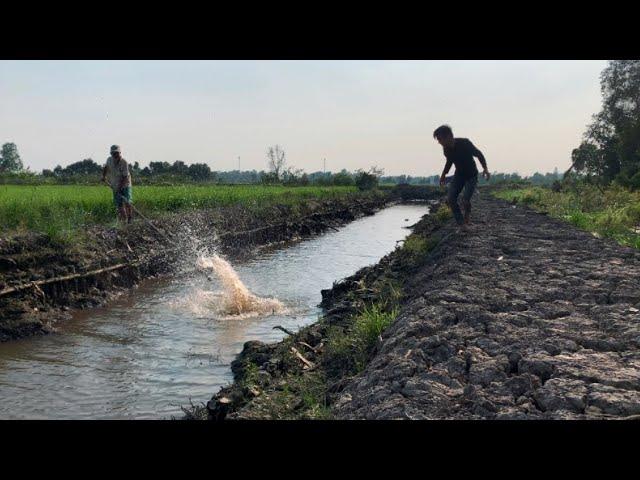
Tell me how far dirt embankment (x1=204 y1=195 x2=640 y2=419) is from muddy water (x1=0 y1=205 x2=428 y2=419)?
687 millimetres

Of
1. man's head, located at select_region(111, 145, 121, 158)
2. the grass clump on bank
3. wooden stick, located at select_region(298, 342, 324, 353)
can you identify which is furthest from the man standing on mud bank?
the grass clump on bank

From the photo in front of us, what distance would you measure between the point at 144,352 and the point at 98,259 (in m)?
4.05

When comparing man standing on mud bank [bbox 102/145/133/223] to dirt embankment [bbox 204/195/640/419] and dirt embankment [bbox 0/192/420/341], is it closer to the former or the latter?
dirt embankment [bbox 0/192/420/341]

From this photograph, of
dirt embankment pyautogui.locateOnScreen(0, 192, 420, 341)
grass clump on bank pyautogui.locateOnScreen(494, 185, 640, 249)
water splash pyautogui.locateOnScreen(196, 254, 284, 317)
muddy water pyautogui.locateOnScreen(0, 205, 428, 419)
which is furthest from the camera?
grass clump on bank pyautogui.locateOnScreen(494, 185, 640, 249)

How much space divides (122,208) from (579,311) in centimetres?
1044

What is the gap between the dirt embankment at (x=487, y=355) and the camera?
10.7ft

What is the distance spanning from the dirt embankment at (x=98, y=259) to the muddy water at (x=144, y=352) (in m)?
0.38

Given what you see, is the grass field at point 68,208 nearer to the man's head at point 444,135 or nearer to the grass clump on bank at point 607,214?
the man's head at point 444,135

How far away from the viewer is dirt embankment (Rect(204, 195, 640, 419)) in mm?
3250

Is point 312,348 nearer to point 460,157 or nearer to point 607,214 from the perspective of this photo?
point 460,157

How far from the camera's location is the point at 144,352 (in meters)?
7.20

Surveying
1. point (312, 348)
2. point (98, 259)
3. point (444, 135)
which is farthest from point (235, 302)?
point (444, 135)

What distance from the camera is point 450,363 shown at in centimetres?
394
